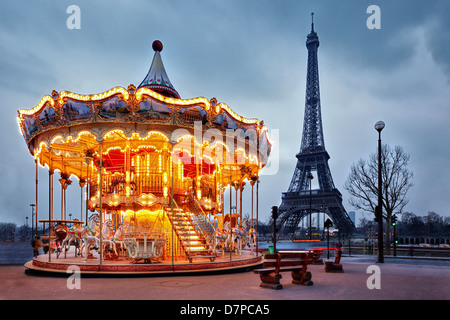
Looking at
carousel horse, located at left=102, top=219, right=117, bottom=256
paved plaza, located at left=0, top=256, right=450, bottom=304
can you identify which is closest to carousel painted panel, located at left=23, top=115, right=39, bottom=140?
carousel horse, located at left=102, top=219, right=117, bottom=256

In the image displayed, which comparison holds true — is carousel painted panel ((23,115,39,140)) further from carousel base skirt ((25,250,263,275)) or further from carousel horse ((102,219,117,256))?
carousel base skirt ((25,250,263,275))

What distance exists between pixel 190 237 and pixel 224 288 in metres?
5.28

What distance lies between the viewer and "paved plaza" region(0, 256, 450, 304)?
822cm

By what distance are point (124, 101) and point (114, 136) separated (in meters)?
3.34

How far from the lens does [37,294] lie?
859cm

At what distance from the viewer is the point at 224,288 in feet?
31.2

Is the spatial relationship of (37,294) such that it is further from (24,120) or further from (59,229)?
(24,120)

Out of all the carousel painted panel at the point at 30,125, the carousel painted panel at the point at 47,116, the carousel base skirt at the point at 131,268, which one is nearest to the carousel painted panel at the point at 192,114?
the carousel painted panel at the point at 47,116

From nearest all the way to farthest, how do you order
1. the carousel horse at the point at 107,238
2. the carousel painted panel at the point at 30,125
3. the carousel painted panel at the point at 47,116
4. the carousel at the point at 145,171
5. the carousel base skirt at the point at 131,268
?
1. the carousel base skirt at the point at 131,268
2. the carousel at the point at 145,171
3. the carousel painted panel at the point at 47,116
4. the carousel horse at the point at 107,238
5. the carousel painted panel at the point at 30,125

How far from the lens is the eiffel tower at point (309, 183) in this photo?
59.8 m

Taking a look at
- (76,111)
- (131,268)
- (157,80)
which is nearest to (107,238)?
(131,268)

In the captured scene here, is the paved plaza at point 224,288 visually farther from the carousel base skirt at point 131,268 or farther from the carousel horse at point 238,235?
the carousel horse at point 238,235

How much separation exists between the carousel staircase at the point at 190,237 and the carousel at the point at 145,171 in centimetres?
5
